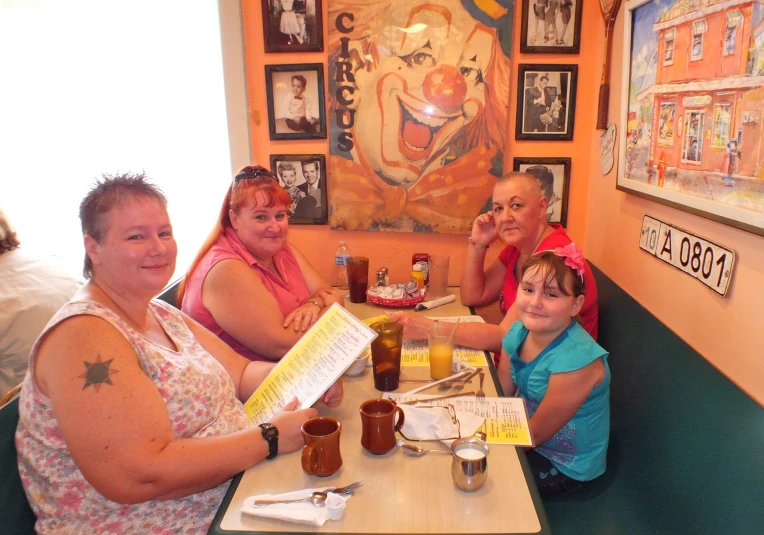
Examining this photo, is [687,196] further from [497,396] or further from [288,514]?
[288,514]

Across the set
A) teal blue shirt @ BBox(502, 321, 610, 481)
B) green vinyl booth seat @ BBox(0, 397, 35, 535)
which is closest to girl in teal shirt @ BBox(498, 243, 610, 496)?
teal blue shirt @ BBox(502, 321, 610, 481)

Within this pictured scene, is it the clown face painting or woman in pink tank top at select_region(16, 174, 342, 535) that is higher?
the clown face painting

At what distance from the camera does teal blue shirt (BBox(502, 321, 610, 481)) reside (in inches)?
58.7

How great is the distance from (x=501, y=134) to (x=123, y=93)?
6.00 ft

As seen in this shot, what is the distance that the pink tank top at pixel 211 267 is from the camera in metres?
1.74

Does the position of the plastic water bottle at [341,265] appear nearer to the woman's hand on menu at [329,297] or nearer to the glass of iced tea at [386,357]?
the woman's hand on menu at [329,297]

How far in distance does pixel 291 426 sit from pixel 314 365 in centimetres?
19

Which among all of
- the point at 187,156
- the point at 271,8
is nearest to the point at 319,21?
the point at 271,8

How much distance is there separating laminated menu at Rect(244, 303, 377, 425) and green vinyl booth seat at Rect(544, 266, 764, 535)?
2.50ft

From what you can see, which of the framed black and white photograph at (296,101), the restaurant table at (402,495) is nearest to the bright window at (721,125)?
the restaurant table at (402,495)

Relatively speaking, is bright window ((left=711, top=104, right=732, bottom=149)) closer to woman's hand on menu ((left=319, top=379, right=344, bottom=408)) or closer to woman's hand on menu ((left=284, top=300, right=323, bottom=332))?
woman's hand on menu ((left=319, top=379, right=344, bottom=408))

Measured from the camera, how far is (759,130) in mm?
1220

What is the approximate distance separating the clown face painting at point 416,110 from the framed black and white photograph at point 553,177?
15 centimetres

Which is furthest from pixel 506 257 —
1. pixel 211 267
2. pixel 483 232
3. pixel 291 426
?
A: pixel 291 426
